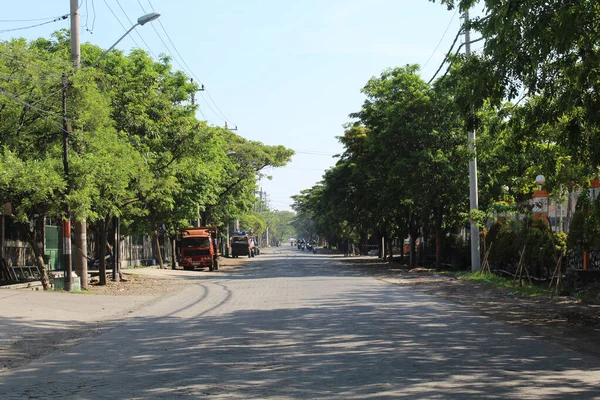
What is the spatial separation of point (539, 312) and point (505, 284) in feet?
27.1

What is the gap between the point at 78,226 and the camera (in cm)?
2297

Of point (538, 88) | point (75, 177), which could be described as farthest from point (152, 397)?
point (75, 177)

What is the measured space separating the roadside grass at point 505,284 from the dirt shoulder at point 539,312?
1.19 ft

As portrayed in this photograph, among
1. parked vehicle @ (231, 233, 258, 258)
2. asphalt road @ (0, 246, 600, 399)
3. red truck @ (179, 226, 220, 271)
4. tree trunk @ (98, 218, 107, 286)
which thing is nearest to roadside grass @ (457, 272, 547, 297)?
asphalt road @ (0, 246, 600, 399)

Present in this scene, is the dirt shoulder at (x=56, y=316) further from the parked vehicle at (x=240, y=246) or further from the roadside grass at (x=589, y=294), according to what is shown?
the parked vehicle at (x=240, y=246)

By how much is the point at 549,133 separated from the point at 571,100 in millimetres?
4989

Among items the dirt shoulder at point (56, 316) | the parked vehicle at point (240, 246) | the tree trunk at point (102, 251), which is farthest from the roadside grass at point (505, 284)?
the parked vehicle at point (240, 246)

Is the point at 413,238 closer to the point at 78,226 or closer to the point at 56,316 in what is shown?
the point at 78,226

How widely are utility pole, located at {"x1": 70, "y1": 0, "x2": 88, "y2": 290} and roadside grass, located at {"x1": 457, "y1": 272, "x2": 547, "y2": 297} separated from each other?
45.9ft

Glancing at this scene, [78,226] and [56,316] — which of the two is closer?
[56,316]

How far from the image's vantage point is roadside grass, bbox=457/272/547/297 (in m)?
20.8

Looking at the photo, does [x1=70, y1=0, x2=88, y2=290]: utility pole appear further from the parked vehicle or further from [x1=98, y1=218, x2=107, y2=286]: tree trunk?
the parked vehicle

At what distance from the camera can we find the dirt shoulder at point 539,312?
11812mm

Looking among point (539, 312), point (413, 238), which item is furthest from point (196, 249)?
point (539, 312)
